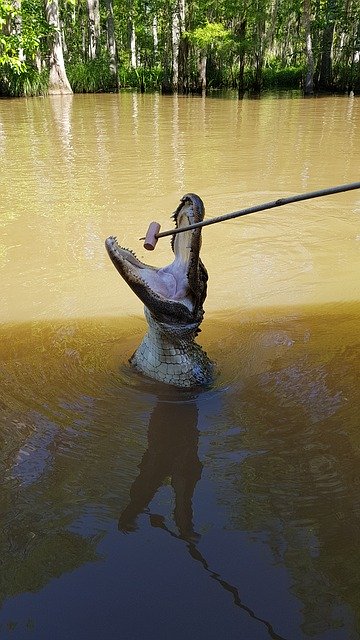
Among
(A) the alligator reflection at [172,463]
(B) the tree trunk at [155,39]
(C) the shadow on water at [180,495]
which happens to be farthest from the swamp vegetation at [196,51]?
(A) the alligator reflection at [172,463]

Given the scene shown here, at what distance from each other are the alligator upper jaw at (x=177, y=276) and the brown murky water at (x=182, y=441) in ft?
1.79

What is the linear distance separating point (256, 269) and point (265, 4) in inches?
1069

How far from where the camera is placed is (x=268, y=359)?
401 cm

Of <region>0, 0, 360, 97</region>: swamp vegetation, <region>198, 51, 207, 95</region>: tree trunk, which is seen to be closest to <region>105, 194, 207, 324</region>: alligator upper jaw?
<region>0, 0, 360, 97</region>: swamp vegetation

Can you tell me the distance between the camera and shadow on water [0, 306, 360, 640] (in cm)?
197

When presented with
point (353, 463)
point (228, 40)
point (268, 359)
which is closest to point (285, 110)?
point (228, 40)

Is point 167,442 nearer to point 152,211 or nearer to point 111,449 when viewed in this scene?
point 111,449

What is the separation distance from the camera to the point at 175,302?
326cm

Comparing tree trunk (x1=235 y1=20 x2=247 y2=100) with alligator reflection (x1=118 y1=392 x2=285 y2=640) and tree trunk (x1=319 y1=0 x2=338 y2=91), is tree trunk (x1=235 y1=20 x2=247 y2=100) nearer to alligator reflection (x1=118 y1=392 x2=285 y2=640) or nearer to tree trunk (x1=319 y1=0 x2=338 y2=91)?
tree trunk (x1=319 y1=0 x2=338 y2=91)

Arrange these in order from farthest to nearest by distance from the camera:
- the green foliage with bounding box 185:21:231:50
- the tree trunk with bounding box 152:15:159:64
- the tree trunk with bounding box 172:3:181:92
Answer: the tree trunk with bounding box 152:15:159:64 < the tree trunk with bounding box 172:3:181:92 < the green foliage with bounding box 185:21:231:50

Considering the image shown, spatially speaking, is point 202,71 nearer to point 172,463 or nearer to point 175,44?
point 175,44

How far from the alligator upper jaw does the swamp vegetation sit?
70.7ft

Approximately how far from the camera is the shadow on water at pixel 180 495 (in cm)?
197

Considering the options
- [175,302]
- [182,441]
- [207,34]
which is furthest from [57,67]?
[182,441]
